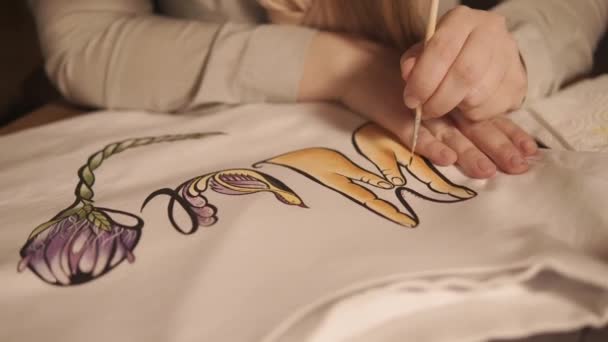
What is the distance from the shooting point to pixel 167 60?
0.46m

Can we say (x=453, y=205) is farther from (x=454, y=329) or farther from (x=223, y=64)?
(x=223, y=64)

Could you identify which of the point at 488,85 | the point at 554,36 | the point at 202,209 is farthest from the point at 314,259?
the point at 554,36

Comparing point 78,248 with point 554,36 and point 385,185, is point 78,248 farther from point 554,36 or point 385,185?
point 554,36

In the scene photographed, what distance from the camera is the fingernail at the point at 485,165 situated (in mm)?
333

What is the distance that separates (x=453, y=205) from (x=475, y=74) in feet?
0.30

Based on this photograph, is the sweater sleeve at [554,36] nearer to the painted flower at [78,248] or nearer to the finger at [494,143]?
the finger at [494,143]

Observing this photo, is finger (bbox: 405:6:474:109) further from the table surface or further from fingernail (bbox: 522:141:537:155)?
the table surface

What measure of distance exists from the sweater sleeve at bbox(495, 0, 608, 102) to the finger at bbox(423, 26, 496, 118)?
0.09 m

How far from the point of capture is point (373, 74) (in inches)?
16.8

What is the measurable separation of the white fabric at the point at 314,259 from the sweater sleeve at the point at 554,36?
114 millimetres

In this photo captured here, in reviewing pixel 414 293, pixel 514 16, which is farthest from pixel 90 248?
pixel 514 16

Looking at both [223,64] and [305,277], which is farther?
[223,64]

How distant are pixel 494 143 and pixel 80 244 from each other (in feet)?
0.91

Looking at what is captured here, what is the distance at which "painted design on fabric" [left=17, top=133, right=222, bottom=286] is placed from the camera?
0.27m
